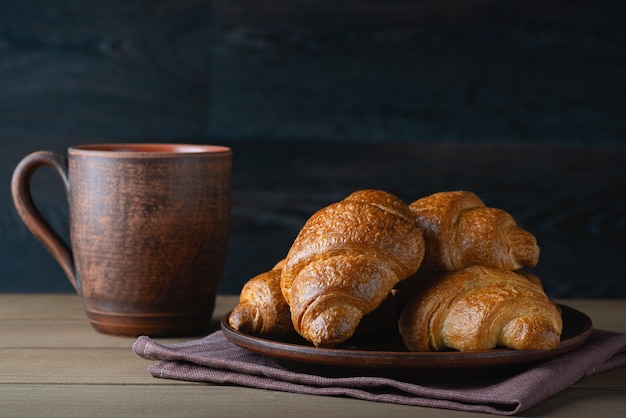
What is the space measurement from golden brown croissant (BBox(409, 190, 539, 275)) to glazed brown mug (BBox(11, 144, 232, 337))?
0.27 metres

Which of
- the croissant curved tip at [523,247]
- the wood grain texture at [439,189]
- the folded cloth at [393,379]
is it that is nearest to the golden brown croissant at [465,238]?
the croissant curved tip at [523,247]

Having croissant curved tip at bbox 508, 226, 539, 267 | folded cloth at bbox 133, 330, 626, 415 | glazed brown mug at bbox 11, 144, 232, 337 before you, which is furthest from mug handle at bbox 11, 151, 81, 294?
croissant curved tip at bbox 508, 226, 539, 267

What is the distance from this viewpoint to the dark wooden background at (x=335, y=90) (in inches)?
62.0

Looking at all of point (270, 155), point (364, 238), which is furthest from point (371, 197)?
point (270, 155)

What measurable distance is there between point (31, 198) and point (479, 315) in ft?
2.09

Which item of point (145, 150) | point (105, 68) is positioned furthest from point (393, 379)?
point (105, 68)

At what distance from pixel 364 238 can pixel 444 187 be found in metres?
0.77

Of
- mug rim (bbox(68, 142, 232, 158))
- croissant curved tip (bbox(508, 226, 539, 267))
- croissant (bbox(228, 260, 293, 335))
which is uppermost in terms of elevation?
mug rim (bbox(68, 142, 232, 158))

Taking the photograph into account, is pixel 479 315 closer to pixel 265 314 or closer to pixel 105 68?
pixel 265 314

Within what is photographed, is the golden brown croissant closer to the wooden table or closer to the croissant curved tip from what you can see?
the croissant curved tip

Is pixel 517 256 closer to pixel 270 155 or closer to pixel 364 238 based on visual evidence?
pixel 364 238

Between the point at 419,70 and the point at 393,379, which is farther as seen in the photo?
the point at 419,70

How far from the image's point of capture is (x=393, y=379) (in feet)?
2.79

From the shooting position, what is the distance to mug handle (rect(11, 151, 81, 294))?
Answer: 1.14m
